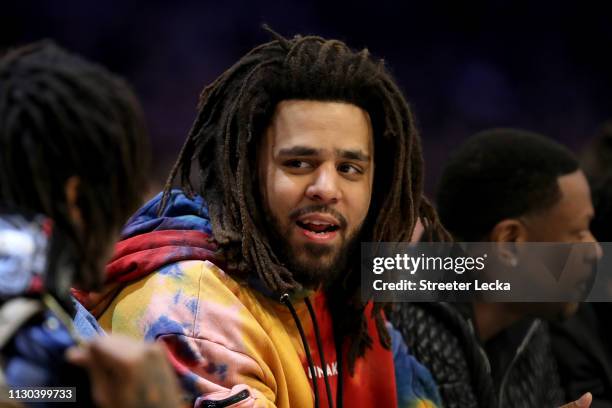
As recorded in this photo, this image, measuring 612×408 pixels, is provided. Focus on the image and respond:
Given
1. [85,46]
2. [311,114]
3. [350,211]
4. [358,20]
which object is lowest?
[350,211]

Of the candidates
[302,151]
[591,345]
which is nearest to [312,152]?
[302,151]

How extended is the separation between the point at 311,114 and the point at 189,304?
1.14 feet

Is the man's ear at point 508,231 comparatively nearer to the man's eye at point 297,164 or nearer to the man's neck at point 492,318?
the man's neck at point 492,318

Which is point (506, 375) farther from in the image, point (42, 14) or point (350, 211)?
point (42, 14)

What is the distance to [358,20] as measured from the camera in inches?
105

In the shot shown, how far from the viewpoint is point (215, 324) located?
1.42 meters

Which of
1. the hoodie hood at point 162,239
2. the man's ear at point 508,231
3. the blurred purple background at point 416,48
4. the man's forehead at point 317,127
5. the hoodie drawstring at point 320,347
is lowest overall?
the hoodie drawstring at point 320,347

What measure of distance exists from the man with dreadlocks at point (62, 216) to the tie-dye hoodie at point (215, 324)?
0.35 meters

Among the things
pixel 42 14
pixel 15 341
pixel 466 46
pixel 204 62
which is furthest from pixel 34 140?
pixel 466 46

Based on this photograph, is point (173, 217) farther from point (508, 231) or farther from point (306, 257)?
point (508, 231)

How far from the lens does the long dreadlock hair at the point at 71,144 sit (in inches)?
39.0

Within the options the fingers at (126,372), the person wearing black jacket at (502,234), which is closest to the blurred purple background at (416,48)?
the person wearing black jacket at (502,234)

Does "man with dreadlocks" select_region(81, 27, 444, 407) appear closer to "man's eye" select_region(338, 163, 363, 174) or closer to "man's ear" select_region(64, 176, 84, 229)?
"man's eye" select_region(338, 163, 363, 174)

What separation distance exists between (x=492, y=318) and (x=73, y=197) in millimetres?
1117
